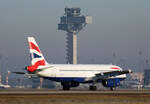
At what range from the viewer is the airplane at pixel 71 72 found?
9219 centimetres

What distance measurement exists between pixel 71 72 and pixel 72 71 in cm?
30

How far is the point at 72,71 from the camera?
314ft

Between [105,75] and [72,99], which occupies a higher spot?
[105,75]

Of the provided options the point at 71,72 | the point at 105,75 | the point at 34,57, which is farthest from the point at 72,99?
the point at 105,75

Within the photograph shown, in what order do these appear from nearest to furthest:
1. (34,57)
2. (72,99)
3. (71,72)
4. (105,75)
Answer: (72,99), (34,57), (71,72), (105,75)

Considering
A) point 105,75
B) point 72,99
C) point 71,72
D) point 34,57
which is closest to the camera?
point 72,99

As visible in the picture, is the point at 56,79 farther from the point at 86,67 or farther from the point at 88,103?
the point at 88,103

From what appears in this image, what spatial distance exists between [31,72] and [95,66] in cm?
1487

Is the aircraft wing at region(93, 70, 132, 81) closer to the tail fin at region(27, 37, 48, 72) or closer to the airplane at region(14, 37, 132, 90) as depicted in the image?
the airplane at region(14, 37, 132, 90)

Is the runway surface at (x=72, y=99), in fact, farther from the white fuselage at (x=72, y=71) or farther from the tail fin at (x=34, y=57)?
the white fuselage at (x=72, y=71)

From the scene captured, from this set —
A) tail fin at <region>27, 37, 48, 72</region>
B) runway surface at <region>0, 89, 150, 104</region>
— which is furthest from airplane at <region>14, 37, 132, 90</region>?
runway surface at <region>0, 89, 150, 104</region>

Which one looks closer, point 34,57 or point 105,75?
point 34,57

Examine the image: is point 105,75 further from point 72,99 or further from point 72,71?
point 72,99

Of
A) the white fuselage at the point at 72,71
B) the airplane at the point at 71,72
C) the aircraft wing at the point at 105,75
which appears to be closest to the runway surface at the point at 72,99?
the airplane at the point at 71,72
